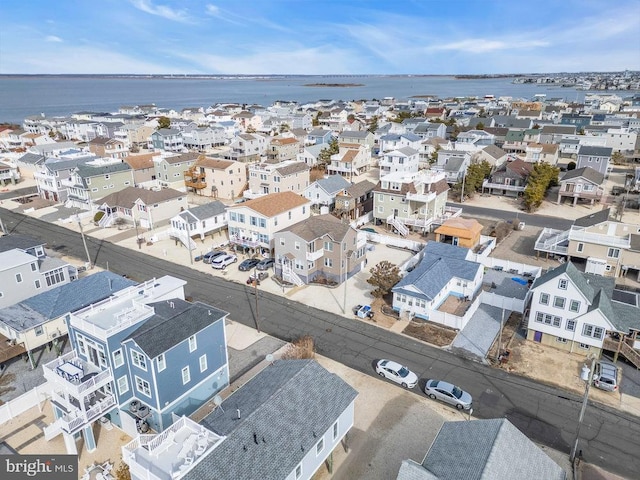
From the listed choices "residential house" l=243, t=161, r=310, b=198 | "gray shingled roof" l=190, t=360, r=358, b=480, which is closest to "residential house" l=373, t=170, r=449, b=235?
"residential house" l=243, t=161, r=310, b=198

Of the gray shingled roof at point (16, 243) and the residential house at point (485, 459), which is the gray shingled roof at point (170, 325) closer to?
the residential house at point (485, 459)

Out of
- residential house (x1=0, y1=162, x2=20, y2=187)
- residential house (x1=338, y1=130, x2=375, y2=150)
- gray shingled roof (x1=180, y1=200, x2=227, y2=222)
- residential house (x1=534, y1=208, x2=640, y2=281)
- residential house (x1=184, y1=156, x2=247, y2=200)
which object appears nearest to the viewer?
residential house (x1=534, y1=208, x2=640, y2=281)

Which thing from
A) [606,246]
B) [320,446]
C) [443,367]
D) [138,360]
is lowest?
[443,367]

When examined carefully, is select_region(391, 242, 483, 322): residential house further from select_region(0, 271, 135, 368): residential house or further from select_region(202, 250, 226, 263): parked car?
select_region(0, 271, 135, 368): residential house

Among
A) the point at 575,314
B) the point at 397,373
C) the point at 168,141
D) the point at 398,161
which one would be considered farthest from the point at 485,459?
the point at 168,141

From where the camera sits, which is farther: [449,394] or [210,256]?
[210,256]

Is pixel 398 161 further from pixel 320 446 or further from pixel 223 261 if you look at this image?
pixel 320 446
